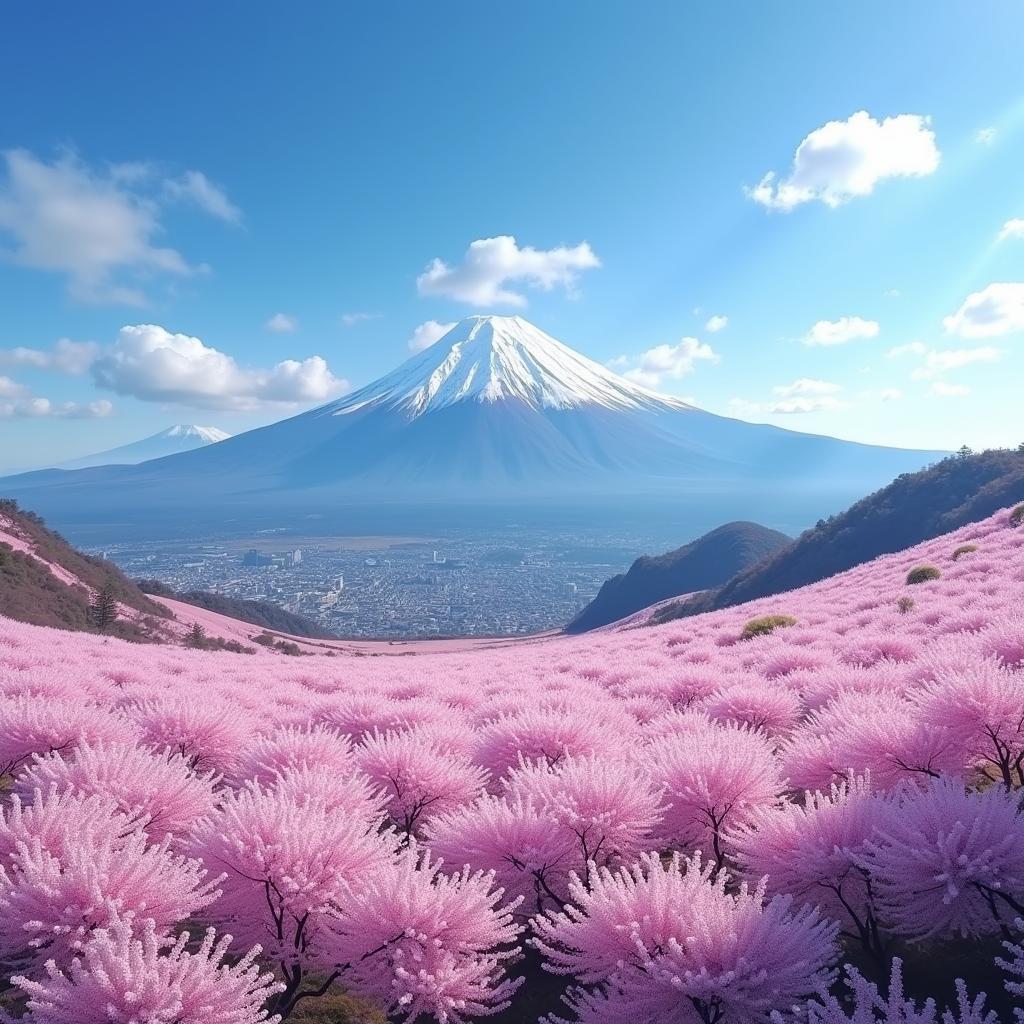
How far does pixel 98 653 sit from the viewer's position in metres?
10.8

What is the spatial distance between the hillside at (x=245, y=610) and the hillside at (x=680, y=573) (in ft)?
112

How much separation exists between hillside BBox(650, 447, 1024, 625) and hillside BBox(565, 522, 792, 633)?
2855 centimetres

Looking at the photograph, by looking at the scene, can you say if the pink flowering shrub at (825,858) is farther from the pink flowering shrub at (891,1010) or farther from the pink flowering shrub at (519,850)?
the pink flowering shrub at (519,850)

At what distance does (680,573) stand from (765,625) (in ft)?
265

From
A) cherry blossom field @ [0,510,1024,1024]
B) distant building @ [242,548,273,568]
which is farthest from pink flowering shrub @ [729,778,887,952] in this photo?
distant building @ [242,548,273,568]

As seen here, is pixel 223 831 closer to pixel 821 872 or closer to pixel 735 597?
pixel 821 872

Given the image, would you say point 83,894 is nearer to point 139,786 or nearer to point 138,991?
point 138,991

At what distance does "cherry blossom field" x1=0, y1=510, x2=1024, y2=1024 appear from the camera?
5.88 feet

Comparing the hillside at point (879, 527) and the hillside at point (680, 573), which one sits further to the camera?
the hillside at point (680, 573)

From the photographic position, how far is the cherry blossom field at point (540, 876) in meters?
1.79

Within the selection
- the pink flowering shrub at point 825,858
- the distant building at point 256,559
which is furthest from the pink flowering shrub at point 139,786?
the distant building at point 256,559

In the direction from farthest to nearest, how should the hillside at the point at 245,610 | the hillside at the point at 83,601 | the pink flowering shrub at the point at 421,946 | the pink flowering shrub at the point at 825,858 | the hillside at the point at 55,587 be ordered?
the hillside at the point at 245,610, the hillside at the point at 83,601, the hillside at the point at 55,587, the pink flowering shrub at the point at 825,858, the pink flowering shrub at the point at 421,946

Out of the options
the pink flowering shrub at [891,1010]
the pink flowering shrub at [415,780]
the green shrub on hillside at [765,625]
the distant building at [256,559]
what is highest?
the pink flowering shrub at [891,1010]

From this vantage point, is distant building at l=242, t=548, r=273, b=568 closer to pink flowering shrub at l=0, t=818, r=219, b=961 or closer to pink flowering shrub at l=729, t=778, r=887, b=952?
pink flowering shrub at l=0, t=818, r=219, b=961
